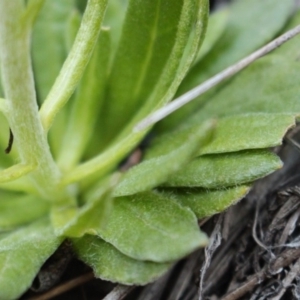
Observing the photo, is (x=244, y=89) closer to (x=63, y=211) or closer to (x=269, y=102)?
(x=269, y=102)

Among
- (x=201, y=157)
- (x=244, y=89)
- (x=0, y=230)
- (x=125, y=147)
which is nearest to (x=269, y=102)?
(x=244, y=89)

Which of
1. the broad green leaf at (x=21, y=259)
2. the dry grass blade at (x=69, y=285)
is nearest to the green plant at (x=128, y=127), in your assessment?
the broad green leaf at (x=21, y=259)

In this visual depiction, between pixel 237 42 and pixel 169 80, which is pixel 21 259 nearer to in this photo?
pixel 169 80

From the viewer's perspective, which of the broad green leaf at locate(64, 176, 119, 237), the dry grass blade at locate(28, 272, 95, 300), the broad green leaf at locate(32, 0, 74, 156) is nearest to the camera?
the broad green leaf at locate(64, 176, 119, 237)

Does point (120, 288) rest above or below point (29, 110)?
below

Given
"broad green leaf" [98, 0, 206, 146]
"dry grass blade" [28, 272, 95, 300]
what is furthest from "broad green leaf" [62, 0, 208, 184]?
"dry grass blade" [28, 272, 95, 300]

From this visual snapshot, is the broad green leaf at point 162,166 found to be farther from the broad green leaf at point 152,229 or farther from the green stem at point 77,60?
the green stem at point 77,60

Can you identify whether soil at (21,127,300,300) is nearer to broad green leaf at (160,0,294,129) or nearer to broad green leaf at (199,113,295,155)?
broad green leaf at (199,113,295,155)
